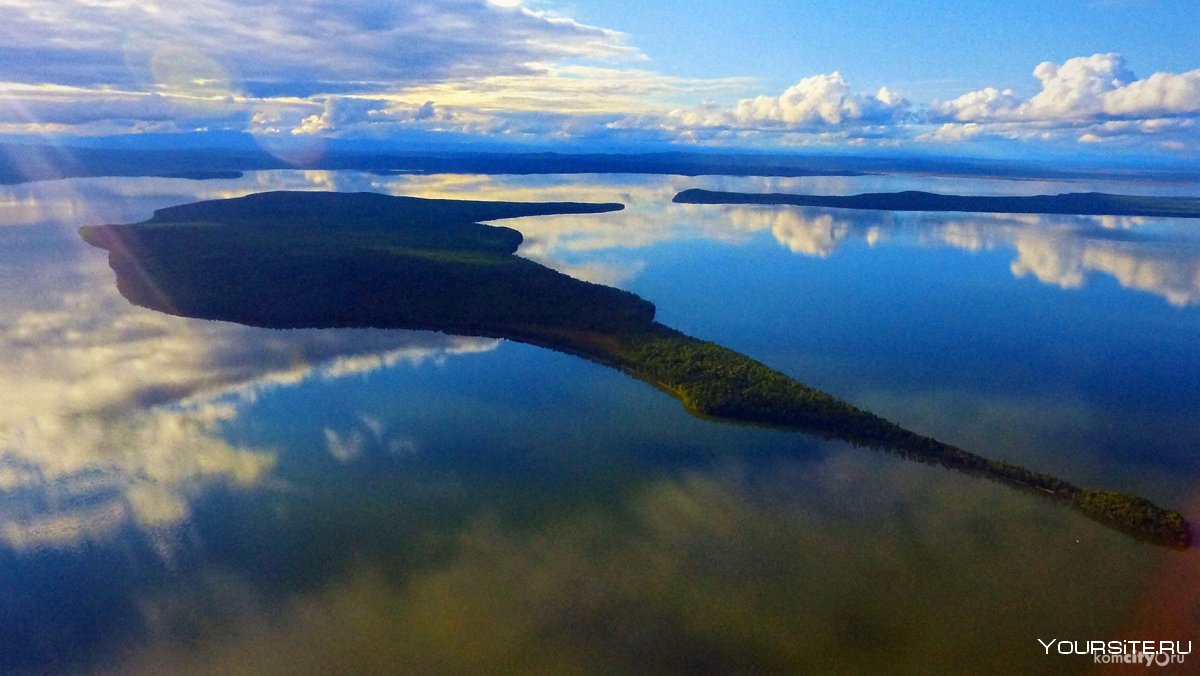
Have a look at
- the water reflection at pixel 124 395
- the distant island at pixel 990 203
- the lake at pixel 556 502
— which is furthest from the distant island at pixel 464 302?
the distant island at pixel 990 203

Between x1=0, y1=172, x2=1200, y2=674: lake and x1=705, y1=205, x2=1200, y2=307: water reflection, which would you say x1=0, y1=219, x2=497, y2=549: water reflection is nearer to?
x1=0, y1=172, x2=1200, y2=674: lake

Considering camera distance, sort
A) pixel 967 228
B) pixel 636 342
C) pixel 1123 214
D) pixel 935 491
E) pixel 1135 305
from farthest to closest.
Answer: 1. pixel 1123 214
2. pixel 967 228
3. pixel 1135 305
4. pixel 636 342
5. pixel 935 491

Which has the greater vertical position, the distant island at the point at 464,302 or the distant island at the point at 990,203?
the distant island at the point at 990,203

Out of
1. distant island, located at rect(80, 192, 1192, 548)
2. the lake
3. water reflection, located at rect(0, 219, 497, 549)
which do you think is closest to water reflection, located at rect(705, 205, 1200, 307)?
the lake

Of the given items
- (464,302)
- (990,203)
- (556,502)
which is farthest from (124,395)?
(990,203)

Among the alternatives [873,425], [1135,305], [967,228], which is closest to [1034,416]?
[873,425]

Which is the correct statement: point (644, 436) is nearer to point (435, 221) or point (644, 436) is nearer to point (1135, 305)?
point (1135, 305)

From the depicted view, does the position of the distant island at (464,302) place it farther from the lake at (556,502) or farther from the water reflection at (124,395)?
the water reflection at (124,395)
